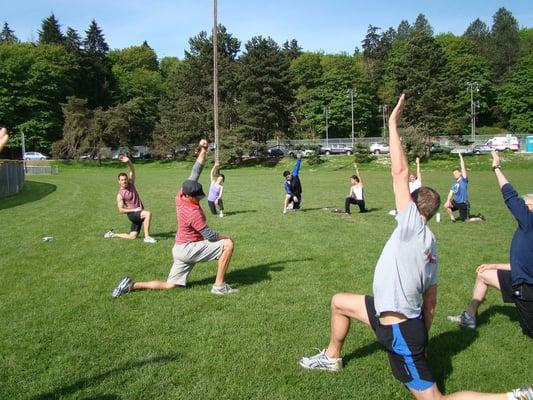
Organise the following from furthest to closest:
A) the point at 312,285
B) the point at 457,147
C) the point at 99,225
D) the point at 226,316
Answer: the point at 457,147 → the point at 99,225 → the point at 312,285 → the point at 226,316

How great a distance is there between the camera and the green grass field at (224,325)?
461cm

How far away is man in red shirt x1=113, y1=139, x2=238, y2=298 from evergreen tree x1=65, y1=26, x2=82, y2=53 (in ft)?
301

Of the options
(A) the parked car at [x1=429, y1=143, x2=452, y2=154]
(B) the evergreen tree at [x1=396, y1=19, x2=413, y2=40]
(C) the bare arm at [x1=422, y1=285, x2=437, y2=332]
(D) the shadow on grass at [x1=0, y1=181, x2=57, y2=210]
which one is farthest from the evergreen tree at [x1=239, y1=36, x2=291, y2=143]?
(B) the evergreen tree at [x1=396, y1=19, x2=413, y2=40]

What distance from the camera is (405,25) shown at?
127812mm

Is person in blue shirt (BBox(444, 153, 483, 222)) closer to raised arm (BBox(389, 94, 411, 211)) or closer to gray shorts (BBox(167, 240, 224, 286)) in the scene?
gray shorts (BBox(167, 240, 224, 286))

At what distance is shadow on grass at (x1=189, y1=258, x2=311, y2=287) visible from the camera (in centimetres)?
802

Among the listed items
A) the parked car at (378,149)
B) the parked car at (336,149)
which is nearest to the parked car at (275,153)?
the parked car at (336,149)

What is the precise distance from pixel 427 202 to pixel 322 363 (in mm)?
1934

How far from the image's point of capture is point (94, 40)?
9694cm

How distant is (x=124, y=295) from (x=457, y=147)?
52.7 meters

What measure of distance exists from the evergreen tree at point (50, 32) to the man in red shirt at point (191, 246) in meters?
95.0

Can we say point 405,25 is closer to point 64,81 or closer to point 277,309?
point 64,81

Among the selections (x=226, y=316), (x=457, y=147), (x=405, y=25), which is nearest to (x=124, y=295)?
(x=226, y=316)

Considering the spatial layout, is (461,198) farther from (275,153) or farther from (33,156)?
(33,156)
